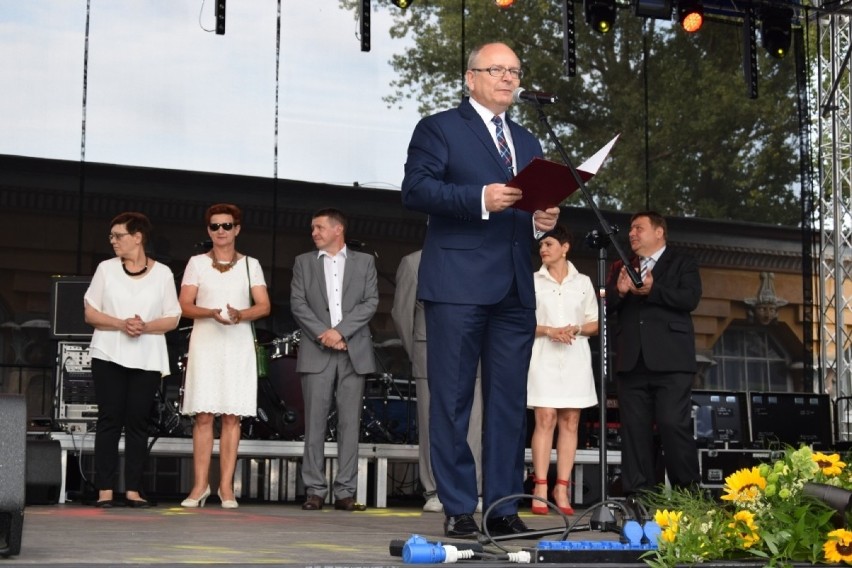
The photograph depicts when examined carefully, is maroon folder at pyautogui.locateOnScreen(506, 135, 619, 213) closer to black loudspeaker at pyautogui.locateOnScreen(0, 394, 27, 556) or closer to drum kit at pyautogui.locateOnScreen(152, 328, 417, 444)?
black loudspeaker at pyautogui.locateOnScreen(0, 394, 27, 556)

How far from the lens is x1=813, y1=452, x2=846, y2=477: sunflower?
373 centimetres

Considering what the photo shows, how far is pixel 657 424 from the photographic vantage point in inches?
272

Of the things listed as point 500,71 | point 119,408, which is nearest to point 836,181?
point 119,408

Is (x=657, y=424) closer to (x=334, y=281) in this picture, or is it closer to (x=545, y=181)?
Answer: (x=334, y=281)

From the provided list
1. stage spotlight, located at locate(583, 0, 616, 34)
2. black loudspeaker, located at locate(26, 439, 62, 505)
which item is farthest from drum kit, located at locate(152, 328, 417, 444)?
black loudspeaker, located at locate(26, 439, 62, 505)

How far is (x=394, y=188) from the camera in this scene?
12031 mm

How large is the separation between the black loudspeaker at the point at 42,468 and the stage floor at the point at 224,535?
165 millimetres

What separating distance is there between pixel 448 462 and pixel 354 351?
2.77m

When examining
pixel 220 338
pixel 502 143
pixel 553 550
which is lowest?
pixel 553 550

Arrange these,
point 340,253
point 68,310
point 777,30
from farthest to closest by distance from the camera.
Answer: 1. point 777,30
2. point 68,310
3. point 340,253

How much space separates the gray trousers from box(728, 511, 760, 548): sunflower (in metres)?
4.10

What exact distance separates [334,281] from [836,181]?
4.67 m

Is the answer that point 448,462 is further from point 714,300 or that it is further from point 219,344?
point 714,300

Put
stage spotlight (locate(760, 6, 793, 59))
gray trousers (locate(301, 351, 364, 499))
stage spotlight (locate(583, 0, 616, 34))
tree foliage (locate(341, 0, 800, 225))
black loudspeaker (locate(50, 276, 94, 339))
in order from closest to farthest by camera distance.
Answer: gray trousers (locate(301, 351, 364, 499))
black loudspeaker (locate(50, 276, 94, 339))
stage spotlight (locate(583, 0, 616, 34))
stage spotlight (locate(760, 6, 793, 59))
tree foliage (locate(341, 0, 800, 225))
